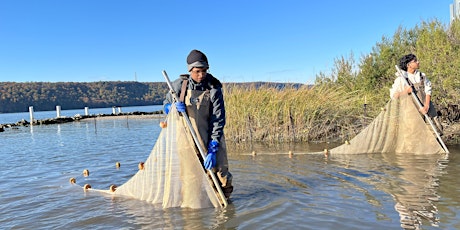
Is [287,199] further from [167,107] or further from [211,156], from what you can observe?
[167,107]

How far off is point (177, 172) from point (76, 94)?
103 m

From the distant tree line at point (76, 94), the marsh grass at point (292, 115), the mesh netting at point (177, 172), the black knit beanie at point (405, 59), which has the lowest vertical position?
the mesh netting at point (177, 172)

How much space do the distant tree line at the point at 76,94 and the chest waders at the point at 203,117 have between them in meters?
88.6

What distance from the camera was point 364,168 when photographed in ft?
21.2

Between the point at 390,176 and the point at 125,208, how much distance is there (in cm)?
404

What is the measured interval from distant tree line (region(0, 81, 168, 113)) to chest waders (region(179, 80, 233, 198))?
291 ft

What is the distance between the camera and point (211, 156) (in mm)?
4090

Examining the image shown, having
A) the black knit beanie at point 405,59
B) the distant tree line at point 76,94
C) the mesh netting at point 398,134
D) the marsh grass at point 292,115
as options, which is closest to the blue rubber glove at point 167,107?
the mesh netting at point 398,134

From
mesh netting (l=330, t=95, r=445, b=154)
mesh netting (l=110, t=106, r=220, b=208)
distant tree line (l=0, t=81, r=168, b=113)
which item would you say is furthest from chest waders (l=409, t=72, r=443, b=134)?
distant tree line (l=0, t=81, r=168, b=113)

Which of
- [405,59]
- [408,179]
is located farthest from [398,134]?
[408,179]

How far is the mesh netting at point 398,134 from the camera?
275 inches

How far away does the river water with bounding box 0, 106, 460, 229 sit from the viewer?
12.9ft

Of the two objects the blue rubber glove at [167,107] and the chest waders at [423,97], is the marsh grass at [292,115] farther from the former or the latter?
the blue rubber glove at [167,107]

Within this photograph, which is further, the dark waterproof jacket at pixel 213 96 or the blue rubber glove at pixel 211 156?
the dark waterproof jacket at pixel 213 96
